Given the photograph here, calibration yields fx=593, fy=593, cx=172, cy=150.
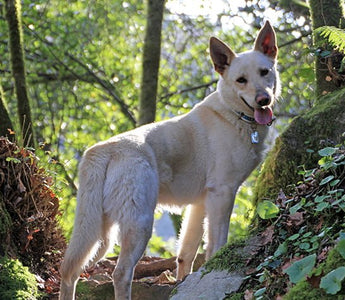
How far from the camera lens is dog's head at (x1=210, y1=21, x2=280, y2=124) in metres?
5.59

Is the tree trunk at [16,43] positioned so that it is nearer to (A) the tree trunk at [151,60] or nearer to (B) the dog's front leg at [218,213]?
(A) the tree trunk at [151,60]

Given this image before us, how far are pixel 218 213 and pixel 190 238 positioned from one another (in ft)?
1.64

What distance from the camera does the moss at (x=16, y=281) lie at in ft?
14.9

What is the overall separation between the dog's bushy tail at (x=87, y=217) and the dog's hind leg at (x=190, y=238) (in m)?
1.46

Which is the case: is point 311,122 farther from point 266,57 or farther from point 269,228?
point 269,228

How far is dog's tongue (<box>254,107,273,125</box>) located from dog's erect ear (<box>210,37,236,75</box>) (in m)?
0.56

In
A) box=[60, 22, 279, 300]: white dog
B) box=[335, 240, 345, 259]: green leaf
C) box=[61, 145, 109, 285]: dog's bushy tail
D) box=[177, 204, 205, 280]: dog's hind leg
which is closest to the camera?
box=[335, 240, 345, 259]: green leaf

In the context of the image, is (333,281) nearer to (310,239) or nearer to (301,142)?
(310,239)

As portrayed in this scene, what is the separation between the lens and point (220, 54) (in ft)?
19.2

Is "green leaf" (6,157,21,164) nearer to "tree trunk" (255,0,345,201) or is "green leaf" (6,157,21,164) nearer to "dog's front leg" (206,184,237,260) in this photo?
"dog's front leg" (206,184,237,260)

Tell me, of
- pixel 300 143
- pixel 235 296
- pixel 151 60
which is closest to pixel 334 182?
pixel 235 296

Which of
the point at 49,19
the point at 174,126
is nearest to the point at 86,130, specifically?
the point at 49,19

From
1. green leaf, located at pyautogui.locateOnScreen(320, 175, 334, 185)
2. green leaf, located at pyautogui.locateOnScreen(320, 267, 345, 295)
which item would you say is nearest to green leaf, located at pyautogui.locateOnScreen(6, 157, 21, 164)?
green leaf, located at pyautogui.locateOnScreen(320, 175, 334, 185)

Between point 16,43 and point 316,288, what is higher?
point 16,43
